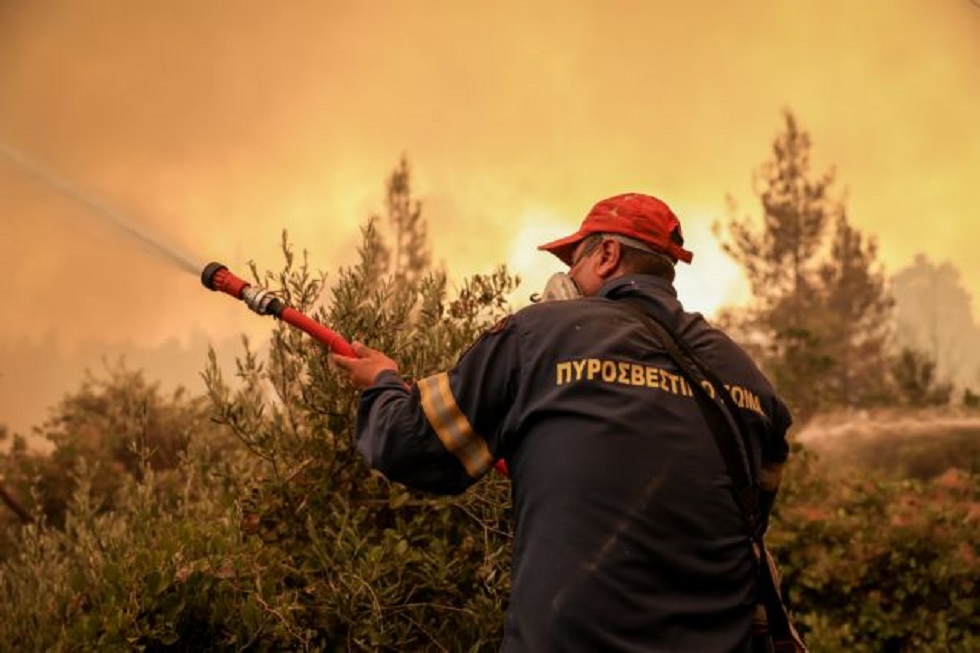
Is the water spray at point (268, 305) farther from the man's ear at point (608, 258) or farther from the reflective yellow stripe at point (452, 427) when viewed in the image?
the man's ear at point (608, 258)

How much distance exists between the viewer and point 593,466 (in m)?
2.52

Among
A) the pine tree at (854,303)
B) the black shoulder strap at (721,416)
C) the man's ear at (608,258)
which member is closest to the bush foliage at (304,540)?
the man's ear at (608,258)

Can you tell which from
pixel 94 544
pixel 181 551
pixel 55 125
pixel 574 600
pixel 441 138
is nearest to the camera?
pixel 574 600

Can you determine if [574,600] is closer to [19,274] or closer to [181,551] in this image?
[181,551]

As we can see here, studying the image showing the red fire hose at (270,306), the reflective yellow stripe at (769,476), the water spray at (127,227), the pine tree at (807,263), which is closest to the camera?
the reflective yellow stripe at (769,476)

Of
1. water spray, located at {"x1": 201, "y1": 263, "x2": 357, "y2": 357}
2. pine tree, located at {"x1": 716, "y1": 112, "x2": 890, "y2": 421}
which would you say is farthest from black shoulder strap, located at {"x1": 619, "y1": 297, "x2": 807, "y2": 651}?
pine tree, located at {"x1": 716, "y1": 112, "x2": 890, "y2": 421}

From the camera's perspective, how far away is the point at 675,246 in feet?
10.3

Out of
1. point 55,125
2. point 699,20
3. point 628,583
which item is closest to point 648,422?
point 628,583

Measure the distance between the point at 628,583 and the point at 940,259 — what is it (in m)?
24.4

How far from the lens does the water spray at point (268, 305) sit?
3488 mm

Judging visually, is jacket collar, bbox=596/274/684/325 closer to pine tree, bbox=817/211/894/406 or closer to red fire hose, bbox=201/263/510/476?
red fire hose, bbox=201/263/510/476

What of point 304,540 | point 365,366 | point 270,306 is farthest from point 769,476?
point 304,540

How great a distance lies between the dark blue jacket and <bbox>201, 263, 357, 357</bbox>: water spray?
0.68 m

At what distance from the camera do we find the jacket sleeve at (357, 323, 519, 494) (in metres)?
2.68
